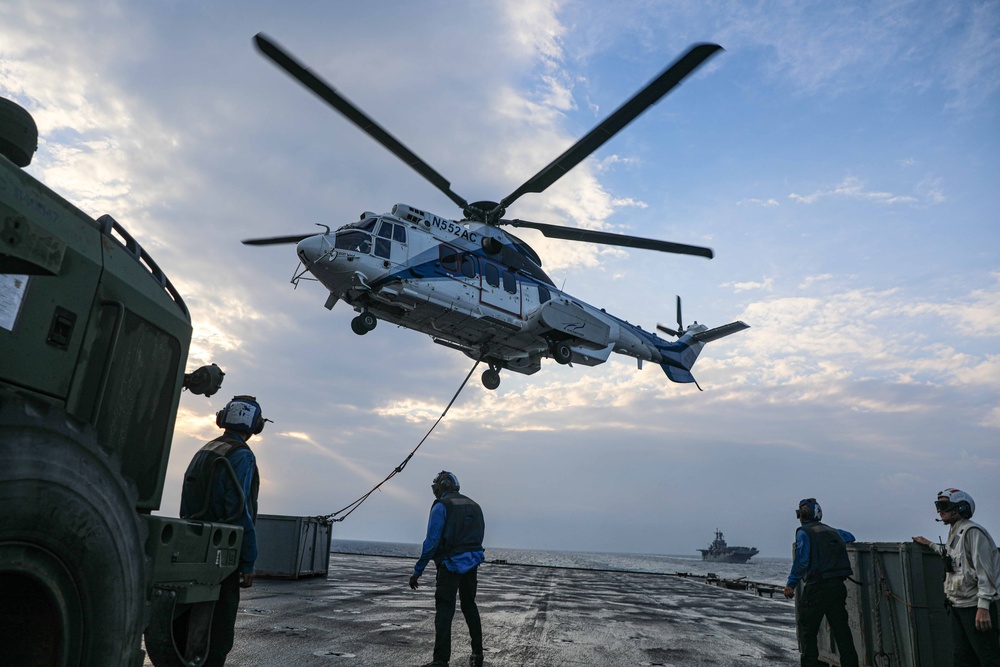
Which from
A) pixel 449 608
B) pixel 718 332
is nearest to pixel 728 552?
pixel 718 332

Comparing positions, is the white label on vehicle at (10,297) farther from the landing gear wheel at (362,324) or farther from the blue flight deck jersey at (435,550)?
the landing gear wheel at (362,324)

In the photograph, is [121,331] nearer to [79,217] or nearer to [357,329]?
[79,217]

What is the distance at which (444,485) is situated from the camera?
700cm

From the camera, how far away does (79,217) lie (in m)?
2.71

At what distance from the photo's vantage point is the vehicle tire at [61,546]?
82.0 inches

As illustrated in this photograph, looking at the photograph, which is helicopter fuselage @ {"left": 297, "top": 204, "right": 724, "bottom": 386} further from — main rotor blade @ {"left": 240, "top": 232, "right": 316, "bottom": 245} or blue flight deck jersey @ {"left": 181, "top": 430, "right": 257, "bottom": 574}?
blue flight deck jersey @ {"left": 181, "top": 430, "right": 257, "bottom": 574}

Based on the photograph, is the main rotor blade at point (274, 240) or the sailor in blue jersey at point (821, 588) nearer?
the sailor in blue jersey at point (821, 588)

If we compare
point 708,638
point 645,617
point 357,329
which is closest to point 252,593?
point 357,329

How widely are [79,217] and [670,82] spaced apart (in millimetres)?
10944

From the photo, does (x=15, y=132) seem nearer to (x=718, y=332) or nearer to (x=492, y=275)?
(x=492, y=275)

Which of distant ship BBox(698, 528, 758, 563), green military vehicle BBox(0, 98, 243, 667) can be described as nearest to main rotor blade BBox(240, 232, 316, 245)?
green military vehicle BBox(0, 98, 243, 667)

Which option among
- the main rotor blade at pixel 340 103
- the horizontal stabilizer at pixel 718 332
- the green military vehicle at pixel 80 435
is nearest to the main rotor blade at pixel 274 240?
the main rotor blade at pixel 340 103

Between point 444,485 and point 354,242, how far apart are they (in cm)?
875

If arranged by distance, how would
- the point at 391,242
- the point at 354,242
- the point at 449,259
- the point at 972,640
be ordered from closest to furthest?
the point at 972,640, the point at 354,242, the point at 391,242, the point at 449,259
